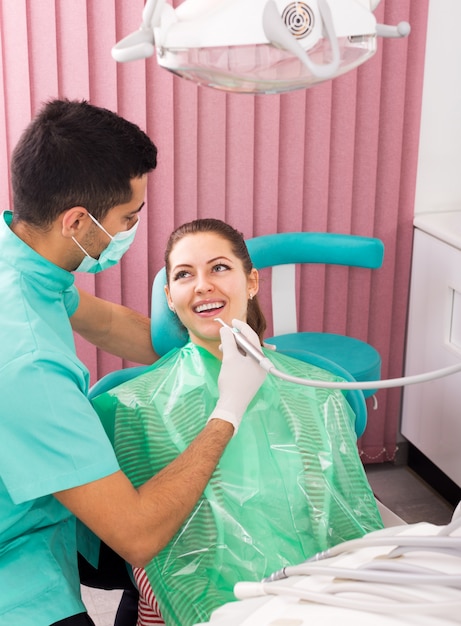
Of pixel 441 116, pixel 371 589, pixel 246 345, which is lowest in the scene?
pixel 371 589

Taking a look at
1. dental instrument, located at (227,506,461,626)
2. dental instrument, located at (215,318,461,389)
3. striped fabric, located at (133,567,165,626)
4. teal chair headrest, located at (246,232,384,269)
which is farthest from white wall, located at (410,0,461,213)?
dental instrument, located at (227,506,461,626)

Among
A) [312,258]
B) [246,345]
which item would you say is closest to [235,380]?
[246,345]

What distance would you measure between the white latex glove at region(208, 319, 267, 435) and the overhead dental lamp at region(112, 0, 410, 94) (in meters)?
0.67

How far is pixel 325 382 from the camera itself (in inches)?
54.8

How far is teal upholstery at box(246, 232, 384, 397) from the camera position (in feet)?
8.95

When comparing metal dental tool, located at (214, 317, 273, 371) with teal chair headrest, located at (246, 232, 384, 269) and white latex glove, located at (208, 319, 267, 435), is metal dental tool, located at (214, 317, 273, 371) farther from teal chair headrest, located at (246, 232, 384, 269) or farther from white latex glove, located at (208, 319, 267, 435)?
teal chair headrest, located at (246, 232, 384, 269)

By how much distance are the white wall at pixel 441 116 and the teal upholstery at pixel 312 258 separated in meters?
0.39

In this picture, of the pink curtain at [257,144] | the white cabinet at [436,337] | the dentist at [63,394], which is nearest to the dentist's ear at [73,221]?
the dentist at [63,394]

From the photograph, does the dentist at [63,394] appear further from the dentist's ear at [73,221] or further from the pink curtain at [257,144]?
the pink curtain at [257,144]

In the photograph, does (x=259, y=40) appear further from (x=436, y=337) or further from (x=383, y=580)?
(x=436, y=337)

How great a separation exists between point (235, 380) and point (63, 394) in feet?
1.12

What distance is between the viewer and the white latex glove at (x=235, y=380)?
1667mm

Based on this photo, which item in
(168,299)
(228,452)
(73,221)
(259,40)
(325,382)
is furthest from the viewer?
(168,299)

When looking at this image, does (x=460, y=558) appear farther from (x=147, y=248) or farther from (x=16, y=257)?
(x=147, y=248)
